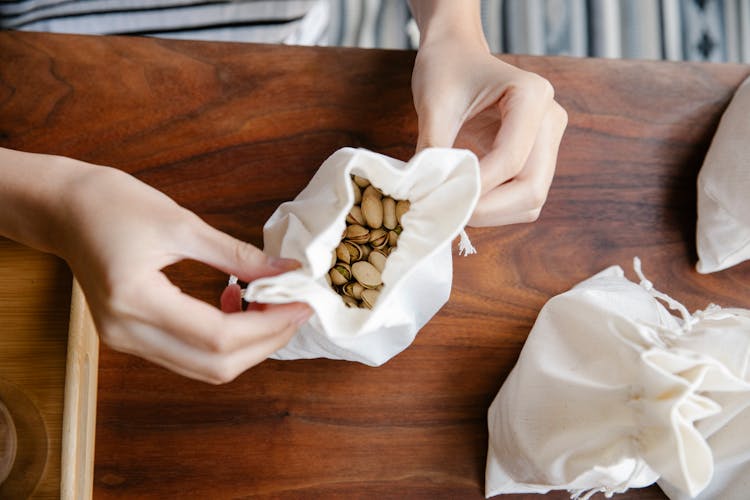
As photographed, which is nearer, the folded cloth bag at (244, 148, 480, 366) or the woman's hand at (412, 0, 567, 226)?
the folded cloth bag at (244, 148, 480, 366)

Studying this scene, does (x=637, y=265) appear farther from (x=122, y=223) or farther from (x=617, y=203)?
(x=122, y=223)

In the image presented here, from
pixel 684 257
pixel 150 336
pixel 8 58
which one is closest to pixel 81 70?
pixel 8 58

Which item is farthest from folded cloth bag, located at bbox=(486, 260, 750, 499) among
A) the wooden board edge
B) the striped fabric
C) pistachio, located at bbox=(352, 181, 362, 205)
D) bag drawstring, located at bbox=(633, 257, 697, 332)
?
the striped fabric

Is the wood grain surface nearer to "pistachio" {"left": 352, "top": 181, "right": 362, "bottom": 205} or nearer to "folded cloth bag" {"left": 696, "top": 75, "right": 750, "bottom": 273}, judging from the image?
"pistachio" {"left": 352, "top": 181, "right": 362, "bottom": 205}

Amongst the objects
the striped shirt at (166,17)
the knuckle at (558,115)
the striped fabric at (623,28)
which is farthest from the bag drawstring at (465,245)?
the striped fabric at (623,28)

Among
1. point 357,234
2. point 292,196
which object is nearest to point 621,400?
point 357,234

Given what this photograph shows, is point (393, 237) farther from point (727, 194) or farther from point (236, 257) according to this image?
point (727, 194)

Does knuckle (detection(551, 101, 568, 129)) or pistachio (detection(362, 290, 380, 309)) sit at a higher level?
knuckle (detection(551, 101, 568, 129))
